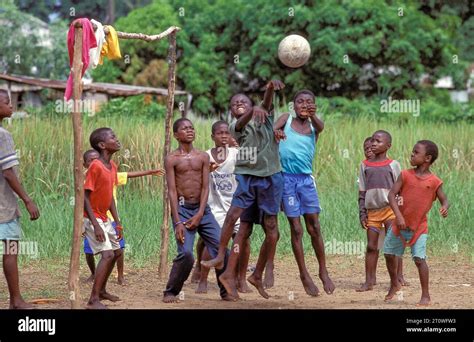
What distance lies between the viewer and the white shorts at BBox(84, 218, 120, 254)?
309 inches

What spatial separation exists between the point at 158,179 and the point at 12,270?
6.81m

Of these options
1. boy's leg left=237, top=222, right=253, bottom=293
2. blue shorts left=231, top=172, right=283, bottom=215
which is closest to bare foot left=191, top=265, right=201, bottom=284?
boy's leg left=237, top=222, right=253, bottom=293

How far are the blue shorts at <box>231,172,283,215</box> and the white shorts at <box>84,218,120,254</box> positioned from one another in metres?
1.05

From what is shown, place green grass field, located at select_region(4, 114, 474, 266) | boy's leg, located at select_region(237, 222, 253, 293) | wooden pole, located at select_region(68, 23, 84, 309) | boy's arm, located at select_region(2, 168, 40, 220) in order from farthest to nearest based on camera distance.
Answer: green grass field, located at select_region(4, 114, 474, 266) → boy's leg, located at select_region(237, 222, 253, 293) → boy's arm, located at select_region(2, 168, 40, 220) → wooden pole, located at select_region(68, 23, 84, 309)

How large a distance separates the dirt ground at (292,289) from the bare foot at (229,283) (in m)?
0.09

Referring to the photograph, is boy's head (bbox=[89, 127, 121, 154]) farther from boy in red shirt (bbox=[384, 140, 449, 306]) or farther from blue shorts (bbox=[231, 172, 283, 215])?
boy in red shirt (bbox=[384, 140, 449, 306])

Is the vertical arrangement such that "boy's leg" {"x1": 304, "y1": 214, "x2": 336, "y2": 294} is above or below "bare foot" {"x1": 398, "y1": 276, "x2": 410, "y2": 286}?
above

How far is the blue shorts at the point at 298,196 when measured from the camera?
869cm

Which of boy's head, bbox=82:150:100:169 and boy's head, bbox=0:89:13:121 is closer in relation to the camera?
boy's head, bbox=0:89:13:121

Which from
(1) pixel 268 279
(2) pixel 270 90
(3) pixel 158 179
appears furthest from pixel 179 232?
(3) pixel 158 179

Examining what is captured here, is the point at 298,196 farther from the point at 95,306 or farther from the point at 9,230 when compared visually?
the point at 9,230

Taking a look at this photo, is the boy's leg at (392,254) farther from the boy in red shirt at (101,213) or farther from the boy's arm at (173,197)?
the boy in red shirt at (101,213)

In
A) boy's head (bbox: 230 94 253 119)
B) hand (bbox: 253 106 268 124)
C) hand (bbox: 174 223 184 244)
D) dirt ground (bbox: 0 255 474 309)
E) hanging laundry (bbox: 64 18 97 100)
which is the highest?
hanging laundry (bbox: 64 18 97 100)

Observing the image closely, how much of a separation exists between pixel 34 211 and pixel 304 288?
262cm
